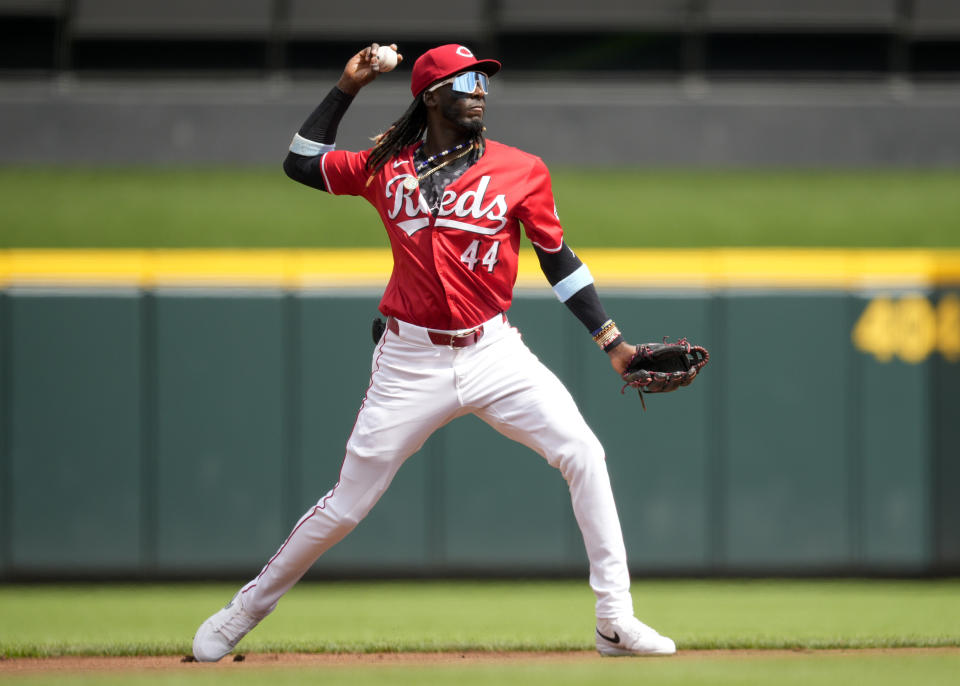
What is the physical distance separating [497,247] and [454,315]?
26 cm

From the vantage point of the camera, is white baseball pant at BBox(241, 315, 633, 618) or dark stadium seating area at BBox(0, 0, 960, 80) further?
dark stadium seating area at BBox(0, 0, 960, 80)

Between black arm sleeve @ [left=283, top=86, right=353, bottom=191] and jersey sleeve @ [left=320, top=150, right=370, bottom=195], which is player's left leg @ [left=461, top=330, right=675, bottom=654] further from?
black arm sleeve @ [left=283, top=86, right=353, bottom=191]

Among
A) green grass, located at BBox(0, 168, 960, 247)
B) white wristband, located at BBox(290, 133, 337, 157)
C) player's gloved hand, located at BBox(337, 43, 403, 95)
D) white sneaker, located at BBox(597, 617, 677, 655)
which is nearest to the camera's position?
white sneaker, located at BBox(597, 617, 677, 655)

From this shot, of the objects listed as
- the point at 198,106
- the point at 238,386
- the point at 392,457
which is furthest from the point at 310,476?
the point at 198,106

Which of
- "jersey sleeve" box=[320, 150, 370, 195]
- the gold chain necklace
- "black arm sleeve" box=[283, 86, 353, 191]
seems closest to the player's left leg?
the gold chain necklace

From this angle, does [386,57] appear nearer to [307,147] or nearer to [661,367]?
[307,147]

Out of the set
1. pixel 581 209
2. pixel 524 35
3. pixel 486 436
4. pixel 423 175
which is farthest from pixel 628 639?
pixel 524 35

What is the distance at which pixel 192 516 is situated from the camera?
22.9 ft

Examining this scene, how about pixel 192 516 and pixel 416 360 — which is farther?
pixel 192 516

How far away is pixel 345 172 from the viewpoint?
4.13m

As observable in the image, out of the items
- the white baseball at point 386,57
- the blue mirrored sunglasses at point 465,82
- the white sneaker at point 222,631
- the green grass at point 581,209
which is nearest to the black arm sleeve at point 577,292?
the blue mirrored sunglasses at point 465,82

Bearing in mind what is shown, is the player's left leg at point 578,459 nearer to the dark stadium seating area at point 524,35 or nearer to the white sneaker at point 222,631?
the white sneaker at point 222,631

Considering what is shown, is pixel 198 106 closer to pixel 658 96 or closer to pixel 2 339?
pixel 658 96

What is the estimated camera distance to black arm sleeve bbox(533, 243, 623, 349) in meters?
4.09
